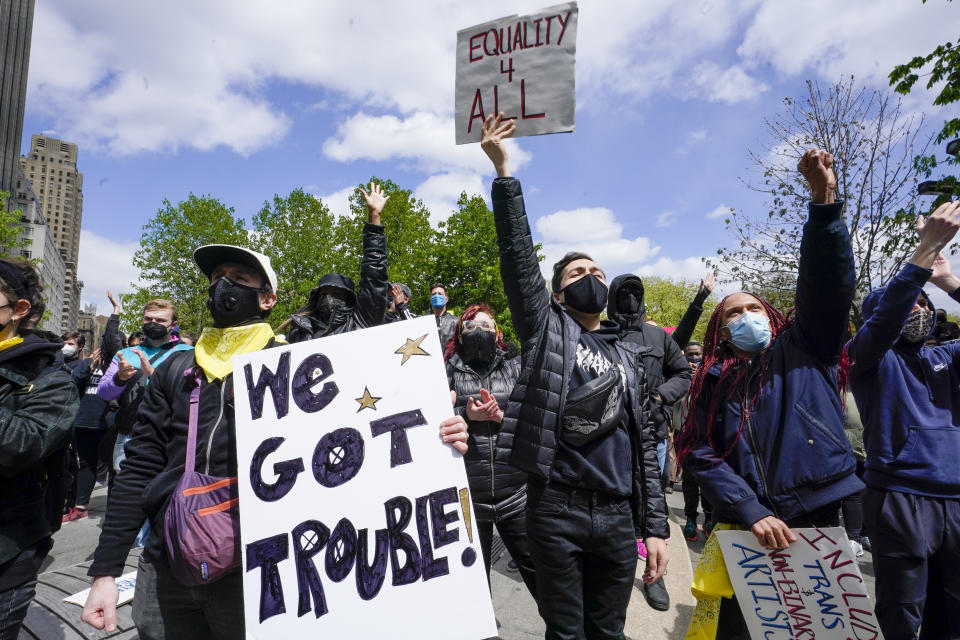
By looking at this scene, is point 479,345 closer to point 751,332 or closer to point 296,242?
point 751,332

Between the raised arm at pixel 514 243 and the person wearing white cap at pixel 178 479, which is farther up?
the raised arm at pixel 514 243

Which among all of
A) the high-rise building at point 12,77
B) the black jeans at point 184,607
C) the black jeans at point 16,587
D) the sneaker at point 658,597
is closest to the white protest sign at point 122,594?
the black jeans at point 16,587

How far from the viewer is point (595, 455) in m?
2.18

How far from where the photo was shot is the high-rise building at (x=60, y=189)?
447 ft

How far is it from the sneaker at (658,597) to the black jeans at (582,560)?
5.53 ft

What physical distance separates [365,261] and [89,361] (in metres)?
5.48

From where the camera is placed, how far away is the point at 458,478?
1789 mm

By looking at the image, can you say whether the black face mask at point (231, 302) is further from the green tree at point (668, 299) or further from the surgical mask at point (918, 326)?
the green tree at point (668, 299)

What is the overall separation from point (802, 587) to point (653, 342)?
2436mm

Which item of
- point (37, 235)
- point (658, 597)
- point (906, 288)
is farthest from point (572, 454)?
point (37, 235)

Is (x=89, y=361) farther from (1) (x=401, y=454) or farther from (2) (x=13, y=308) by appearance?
(1) (x=401, y=454)

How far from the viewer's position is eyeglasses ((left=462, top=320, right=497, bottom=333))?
340 centimetres

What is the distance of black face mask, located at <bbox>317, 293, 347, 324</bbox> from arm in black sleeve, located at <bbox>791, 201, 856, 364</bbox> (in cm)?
302

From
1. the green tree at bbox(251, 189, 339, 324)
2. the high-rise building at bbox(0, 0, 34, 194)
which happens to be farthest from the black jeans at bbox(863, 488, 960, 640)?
the high-rise building at bbox(0, 0, 34, 194)
